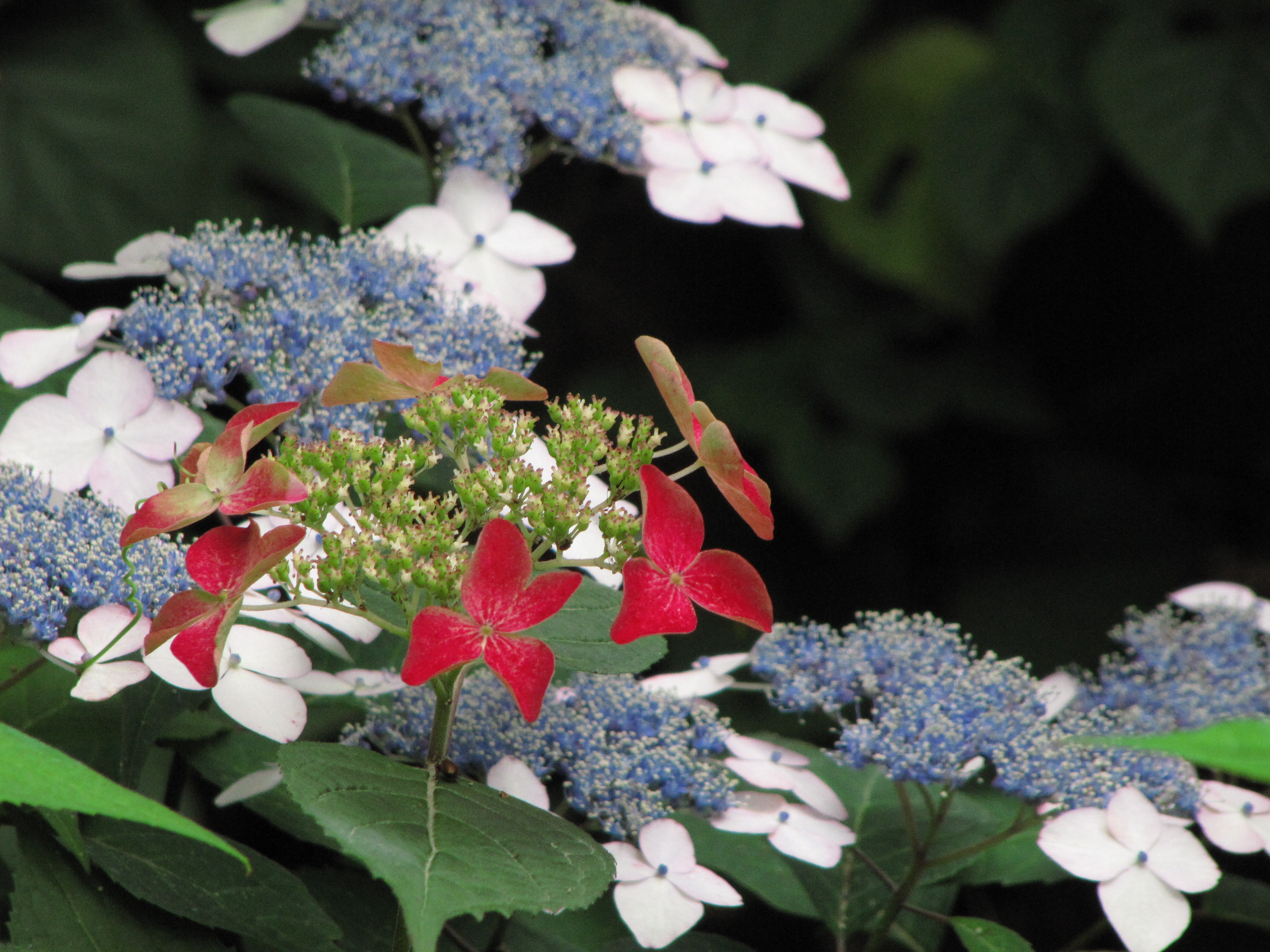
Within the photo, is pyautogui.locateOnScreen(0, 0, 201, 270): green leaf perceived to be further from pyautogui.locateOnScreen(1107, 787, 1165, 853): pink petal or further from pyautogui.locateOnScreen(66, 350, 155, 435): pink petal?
pyautogui.locateOnScreen(1107, 787, 1165, 853): pink petal

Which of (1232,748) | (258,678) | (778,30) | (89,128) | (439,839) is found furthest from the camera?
(778,30)

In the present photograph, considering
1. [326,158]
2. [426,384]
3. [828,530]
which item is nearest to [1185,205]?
[828,530]

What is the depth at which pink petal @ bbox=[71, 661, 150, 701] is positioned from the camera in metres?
0.45

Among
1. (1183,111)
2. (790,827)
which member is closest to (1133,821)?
(790,827)

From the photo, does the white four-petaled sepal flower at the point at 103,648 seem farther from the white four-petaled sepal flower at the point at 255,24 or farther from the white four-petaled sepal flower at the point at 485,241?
the white four-petaled sepal flower at the point at 255,24

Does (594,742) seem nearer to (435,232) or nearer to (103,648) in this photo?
(103,648)

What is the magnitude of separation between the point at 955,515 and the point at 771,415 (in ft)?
1.17

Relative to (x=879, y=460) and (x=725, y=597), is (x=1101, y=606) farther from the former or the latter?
(x=725, y=597)

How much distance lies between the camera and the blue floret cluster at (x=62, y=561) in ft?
1.55

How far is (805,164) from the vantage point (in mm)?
839

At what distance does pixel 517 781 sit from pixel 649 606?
0.15 metres

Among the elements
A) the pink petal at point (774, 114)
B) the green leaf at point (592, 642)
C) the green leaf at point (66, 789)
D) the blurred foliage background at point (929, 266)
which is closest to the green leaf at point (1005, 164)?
the blurred foliage background at point (929, 266)

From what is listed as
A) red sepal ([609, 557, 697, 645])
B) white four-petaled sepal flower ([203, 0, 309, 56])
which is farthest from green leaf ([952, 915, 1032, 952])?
white four-petaled sepal flower ([203, 0, 309, 56])

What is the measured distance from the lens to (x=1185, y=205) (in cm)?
128
